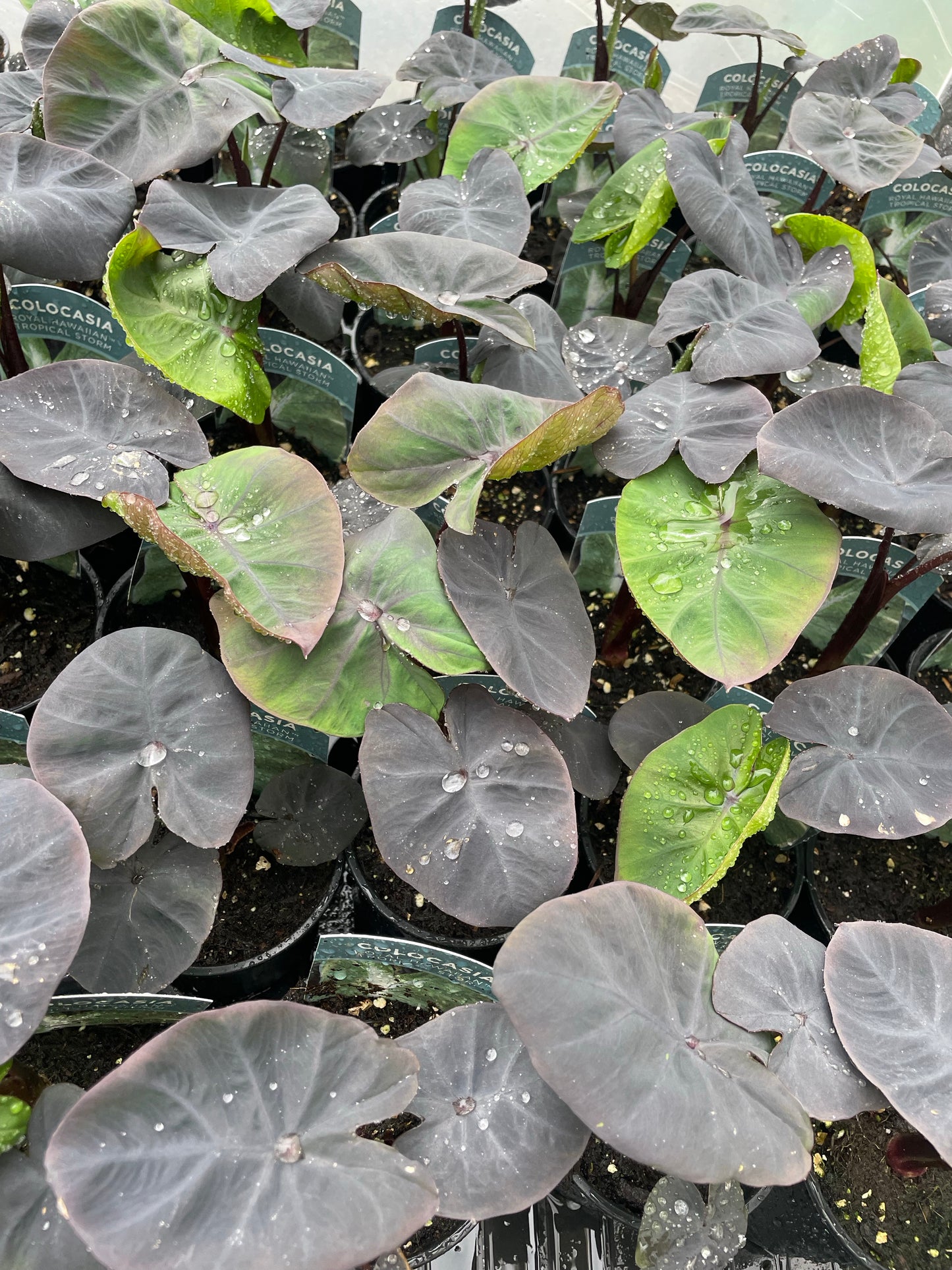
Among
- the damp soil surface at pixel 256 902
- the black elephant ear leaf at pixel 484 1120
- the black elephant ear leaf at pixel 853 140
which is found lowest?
the damp soil surface at pixel 256 902

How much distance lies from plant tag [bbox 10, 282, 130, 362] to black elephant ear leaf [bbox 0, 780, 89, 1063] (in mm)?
687

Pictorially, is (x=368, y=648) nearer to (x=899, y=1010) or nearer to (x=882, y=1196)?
(x=899, y=1010)

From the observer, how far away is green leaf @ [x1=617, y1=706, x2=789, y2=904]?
942 millimetres

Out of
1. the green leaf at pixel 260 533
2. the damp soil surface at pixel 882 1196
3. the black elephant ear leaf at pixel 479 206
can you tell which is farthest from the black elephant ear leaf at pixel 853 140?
the damp soil surface at pixel 882 1196

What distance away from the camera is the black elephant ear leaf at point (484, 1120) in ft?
2.37

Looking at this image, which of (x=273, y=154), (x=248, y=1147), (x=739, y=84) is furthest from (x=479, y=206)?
(x=248, y=1147)

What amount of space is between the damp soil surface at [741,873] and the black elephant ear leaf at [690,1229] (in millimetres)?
379

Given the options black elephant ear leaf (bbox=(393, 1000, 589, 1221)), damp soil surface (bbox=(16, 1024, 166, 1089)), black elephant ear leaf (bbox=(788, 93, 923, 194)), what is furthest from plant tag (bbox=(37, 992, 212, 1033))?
black elephant ear leaf (bbox=(788, 93, 923, 194))

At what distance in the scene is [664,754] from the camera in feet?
3.22

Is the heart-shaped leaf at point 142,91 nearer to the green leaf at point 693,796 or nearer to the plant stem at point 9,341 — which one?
the plant stem at point 9,341

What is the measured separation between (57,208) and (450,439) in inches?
21.4

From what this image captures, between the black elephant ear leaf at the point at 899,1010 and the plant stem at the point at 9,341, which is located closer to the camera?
the black elephant ear leaf at the point at 899,1010

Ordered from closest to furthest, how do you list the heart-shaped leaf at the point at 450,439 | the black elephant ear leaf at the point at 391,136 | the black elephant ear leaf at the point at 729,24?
the heart-shaped leaf at the point at 450,439 → the black elephant ear leaf at the point at 729,24 → the black elephant ear leaf at the point at 391,136

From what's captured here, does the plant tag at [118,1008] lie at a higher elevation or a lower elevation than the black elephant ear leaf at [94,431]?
lower
